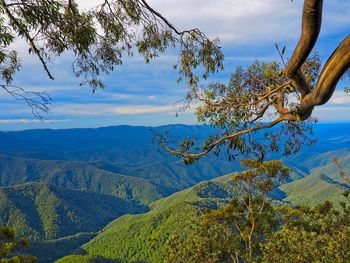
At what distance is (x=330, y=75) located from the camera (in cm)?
311

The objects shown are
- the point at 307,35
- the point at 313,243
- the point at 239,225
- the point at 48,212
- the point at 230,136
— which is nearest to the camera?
the point at 307,35

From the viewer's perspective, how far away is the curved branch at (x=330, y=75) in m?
2.89

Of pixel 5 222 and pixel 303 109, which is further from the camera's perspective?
pixel 5 222

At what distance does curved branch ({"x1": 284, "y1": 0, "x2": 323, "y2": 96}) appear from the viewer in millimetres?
2701

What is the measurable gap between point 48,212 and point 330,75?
184m

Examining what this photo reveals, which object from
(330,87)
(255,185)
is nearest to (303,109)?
(330,87)

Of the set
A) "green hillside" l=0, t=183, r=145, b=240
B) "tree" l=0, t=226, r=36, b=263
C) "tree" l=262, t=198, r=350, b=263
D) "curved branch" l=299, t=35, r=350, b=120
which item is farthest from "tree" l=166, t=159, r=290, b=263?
"green hillside" l=0, t=183, r=145, b=240

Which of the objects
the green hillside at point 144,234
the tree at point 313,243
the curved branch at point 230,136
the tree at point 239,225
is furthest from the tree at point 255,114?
the green hillside at point 144,234

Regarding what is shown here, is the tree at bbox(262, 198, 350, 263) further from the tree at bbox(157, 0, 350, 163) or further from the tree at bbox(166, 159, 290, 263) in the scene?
the tree at bbox(157, 0, 350, 163)

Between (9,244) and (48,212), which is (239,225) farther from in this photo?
(48,212)

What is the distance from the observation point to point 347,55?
2.87 meters

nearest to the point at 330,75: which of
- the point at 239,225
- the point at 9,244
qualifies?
the point at 9,244

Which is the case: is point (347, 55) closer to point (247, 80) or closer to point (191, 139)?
point (247, 80)

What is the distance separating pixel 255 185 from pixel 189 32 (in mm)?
11494
